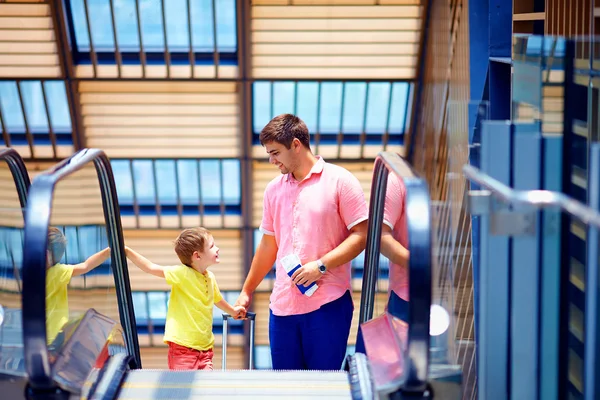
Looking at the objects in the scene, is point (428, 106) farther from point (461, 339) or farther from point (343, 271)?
point (461, 339)

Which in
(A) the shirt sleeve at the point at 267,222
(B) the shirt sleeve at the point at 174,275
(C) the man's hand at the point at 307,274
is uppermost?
(A) the shirt sleeve at the point at 267,222

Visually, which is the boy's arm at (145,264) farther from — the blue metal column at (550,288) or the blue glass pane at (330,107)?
the blue glass pane at (330,107)

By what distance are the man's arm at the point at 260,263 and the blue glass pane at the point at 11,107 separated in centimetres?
770

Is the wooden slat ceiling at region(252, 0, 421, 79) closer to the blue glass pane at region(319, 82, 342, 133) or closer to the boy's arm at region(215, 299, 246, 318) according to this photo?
the blue glass pane at region(319, 82, 342, 133)

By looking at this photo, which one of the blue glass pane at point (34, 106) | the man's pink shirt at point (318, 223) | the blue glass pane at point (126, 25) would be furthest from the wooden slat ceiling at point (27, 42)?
the man's pink shirt at point (318, 223)

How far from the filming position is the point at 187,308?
14.4 feet

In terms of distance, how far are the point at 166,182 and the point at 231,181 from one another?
0.99 m

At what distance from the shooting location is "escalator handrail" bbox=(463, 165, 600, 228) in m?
1.86

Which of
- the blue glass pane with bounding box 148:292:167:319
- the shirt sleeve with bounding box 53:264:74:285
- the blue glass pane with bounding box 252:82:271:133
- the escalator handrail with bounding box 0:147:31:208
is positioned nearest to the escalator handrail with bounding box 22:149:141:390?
the shirt sleeve with bounding box 53:264:74:285

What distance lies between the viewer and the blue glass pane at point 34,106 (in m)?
11.0

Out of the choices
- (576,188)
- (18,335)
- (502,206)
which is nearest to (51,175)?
(18,335)

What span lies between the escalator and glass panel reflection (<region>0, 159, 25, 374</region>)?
0.15 metres

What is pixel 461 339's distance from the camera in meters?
3.33

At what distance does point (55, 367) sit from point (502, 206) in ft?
5.27
